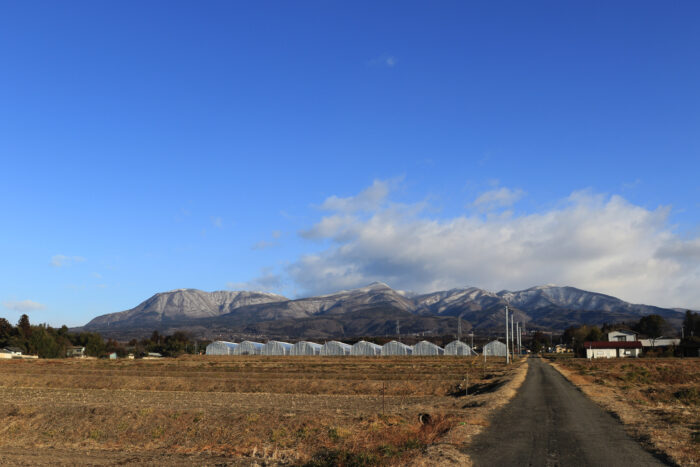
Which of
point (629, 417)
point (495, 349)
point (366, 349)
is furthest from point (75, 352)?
point (629, 417)

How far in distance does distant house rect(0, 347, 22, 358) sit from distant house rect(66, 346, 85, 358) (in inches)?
737

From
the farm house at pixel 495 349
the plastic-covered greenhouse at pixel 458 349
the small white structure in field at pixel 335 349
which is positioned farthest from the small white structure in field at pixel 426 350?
the small white structure in field at pixel 335 349

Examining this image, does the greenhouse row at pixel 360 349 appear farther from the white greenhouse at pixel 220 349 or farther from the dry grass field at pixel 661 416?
the dry grass field at pixel 661 416

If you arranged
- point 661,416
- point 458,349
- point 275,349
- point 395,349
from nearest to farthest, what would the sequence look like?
point 661,416 < point 458,349 < point 395,349 < point 275,349

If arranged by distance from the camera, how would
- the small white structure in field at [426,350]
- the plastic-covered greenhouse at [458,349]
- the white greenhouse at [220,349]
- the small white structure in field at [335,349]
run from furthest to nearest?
the white greenhouse at [220,349]
the small white structure in field at [335,349]
the small white structure in field at [426,350]
the plastic-covered greenhouse at [458,349]

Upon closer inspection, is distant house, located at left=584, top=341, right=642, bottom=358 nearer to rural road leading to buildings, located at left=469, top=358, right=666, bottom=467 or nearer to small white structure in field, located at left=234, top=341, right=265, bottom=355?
small white structure in field, located at left=234, top=341, right=265, bottom=355

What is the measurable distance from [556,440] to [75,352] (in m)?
184

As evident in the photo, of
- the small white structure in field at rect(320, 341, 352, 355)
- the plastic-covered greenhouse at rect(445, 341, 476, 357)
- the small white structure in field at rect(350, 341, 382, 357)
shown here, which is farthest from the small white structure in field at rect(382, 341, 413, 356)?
the small white structure in field at rect(320, 341, 352, 355)

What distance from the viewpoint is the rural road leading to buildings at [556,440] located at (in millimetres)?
19719

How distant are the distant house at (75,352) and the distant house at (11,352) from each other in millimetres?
18718

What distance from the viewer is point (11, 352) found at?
150875 mm

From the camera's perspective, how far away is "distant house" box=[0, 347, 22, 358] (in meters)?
145

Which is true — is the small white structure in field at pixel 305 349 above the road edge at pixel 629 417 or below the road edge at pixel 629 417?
below

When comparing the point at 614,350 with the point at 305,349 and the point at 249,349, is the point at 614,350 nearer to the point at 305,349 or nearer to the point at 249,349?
the point at 305,349
